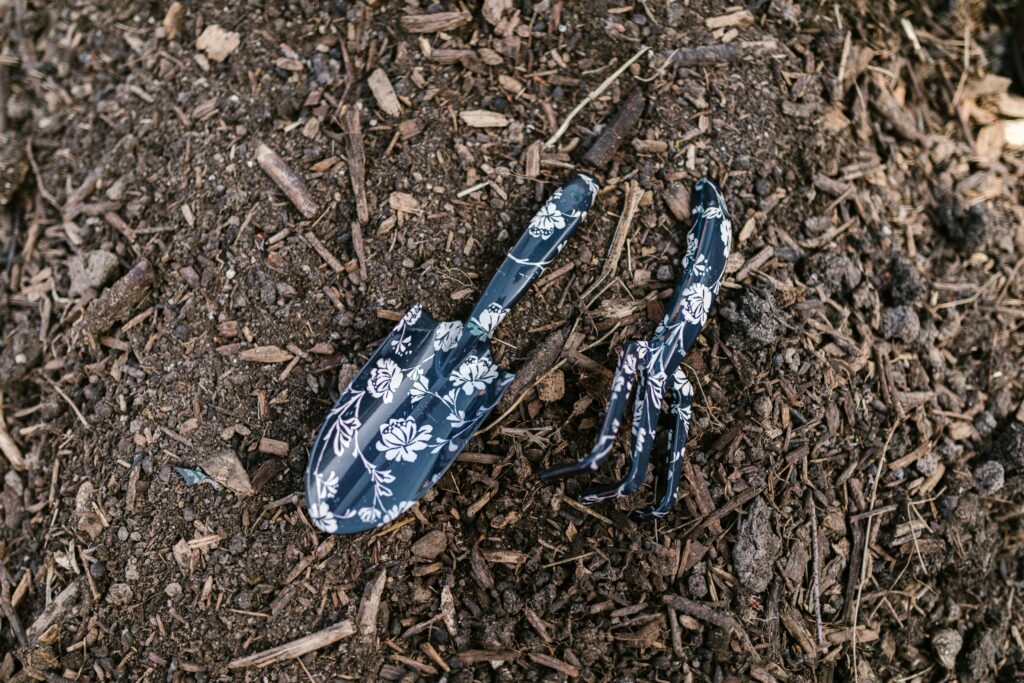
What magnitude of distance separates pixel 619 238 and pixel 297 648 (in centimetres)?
168

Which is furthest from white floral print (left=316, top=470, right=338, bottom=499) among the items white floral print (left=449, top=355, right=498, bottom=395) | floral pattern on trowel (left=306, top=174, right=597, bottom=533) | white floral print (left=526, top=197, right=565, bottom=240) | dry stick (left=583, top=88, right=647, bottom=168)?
dry stick (left=583, top=88, right=647, bottom=168)

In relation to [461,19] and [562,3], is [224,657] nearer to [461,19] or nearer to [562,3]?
[461,19]

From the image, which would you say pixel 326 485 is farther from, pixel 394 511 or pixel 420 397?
pixel 420 397

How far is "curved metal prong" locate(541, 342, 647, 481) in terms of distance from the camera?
2178 mm

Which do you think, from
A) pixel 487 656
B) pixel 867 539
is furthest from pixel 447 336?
pixel 867 539

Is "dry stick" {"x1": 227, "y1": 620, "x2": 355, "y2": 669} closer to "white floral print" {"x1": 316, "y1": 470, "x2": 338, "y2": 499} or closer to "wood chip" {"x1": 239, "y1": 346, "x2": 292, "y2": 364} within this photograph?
"white floral print" {"x1": 316, "y1": 470, "x2": 338, "y2": 499}

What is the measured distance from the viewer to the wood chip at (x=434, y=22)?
104 inches

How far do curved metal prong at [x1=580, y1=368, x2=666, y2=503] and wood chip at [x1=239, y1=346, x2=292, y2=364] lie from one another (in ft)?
3.56

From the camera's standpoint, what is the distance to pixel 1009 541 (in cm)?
269

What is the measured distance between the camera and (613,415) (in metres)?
2.22

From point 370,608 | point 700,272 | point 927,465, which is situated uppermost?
point 700,272

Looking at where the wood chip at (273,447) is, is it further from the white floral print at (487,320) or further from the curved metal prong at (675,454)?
the curved metal prong at (675,454)

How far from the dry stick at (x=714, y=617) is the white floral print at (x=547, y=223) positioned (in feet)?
4.06

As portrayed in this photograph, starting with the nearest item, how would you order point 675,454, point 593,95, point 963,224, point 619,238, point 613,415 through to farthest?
1. point 613,415
2. point 675,454
3. point 619,238
4. point 593,95
5. point 963,224
